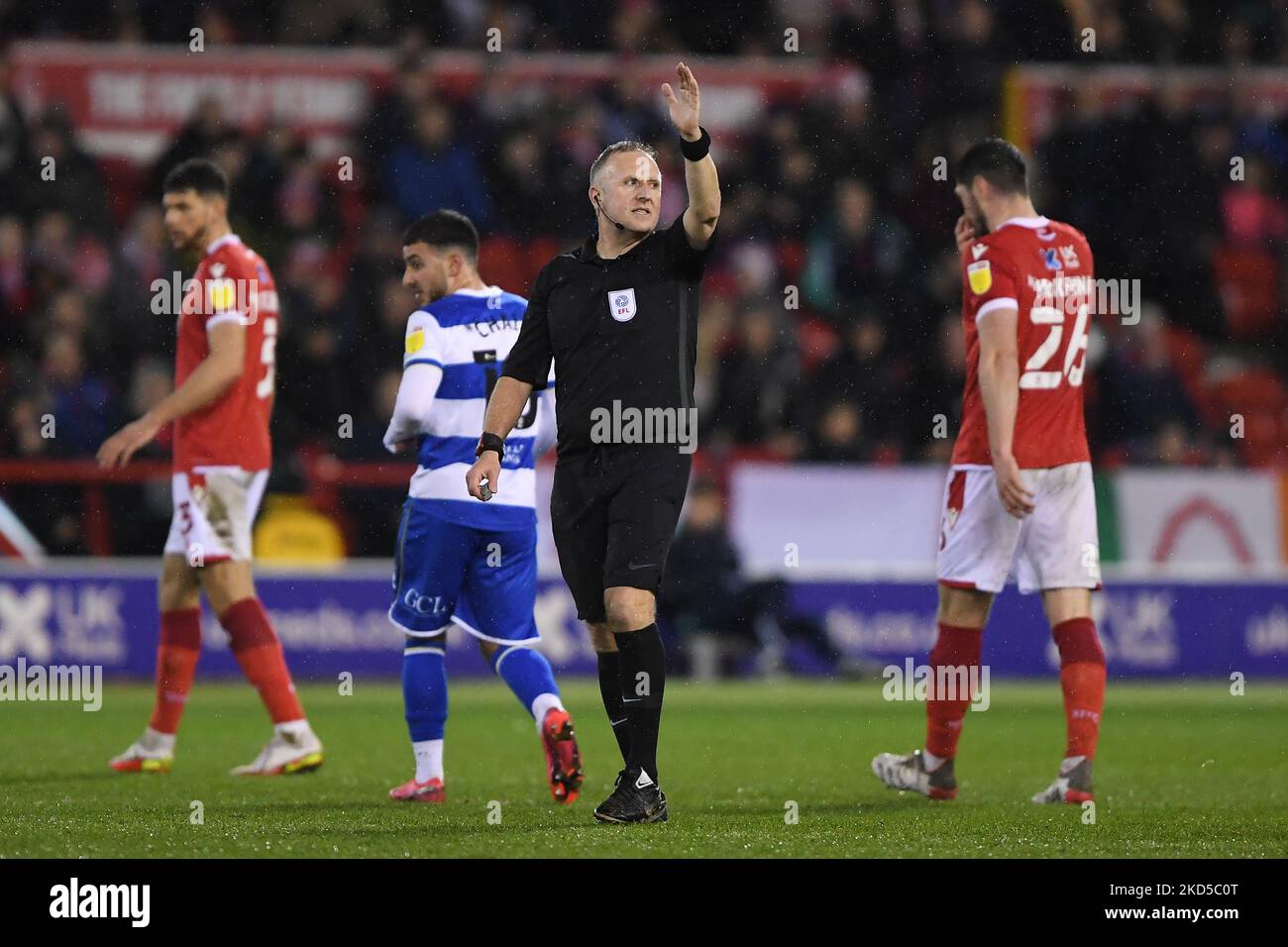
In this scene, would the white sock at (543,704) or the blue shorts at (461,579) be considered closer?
the white sock at (543,704)

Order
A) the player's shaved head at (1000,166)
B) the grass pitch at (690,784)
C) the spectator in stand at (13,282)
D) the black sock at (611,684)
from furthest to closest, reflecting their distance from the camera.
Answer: the spectator in stand at (13,282)
the player's shaved head at (1000,166)
the black sock at (611,684)
the grass pitch at (690,784)

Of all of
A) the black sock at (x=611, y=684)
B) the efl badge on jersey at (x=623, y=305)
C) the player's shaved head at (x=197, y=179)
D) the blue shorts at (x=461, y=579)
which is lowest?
the black sock at (x=611, y=684)

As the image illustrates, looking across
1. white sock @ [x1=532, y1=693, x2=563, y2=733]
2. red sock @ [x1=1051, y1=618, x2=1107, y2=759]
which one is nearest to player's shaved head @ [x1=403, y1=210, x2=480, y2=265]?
white sock @ [x1=532, y1=693, x2=563, y2=733]

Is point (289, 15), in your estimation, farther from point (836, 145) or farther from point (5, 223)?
point (836, 145)

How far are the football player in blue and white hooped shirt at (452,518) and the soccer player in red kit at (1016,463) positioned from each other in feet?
4.91

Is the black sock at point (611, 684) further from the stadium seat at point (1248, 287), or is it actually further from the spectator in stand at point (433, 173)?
the stadium seat at point (1248, 287)

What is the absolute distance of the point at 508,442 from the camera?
24.2ft

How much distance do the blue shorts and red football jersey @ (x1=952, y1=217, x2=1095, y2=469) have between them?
173 cm

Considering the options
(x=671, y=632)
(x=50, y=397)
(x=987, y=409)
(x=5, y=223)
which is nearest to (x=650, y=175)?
(x=987, y=409)

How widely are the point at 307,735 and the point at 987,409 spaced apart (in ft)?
10.1

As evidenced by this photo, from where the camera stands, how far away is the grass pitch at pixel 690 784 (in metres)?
5.88

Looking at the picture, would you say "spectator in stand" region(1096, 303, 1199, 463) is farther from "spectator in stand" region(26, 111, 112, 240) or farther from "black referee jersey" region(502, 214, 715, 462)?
"black referee jersey" region(502, 214, 715, 462)

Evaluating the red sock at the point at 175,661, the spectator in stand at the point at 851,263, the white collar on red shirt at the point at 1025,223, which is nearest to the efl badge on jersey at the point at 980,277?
the white collar on red shirt at the point at 1025,223

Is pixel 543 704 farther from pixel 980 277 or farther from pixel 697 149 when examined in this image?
pixel 980 277
